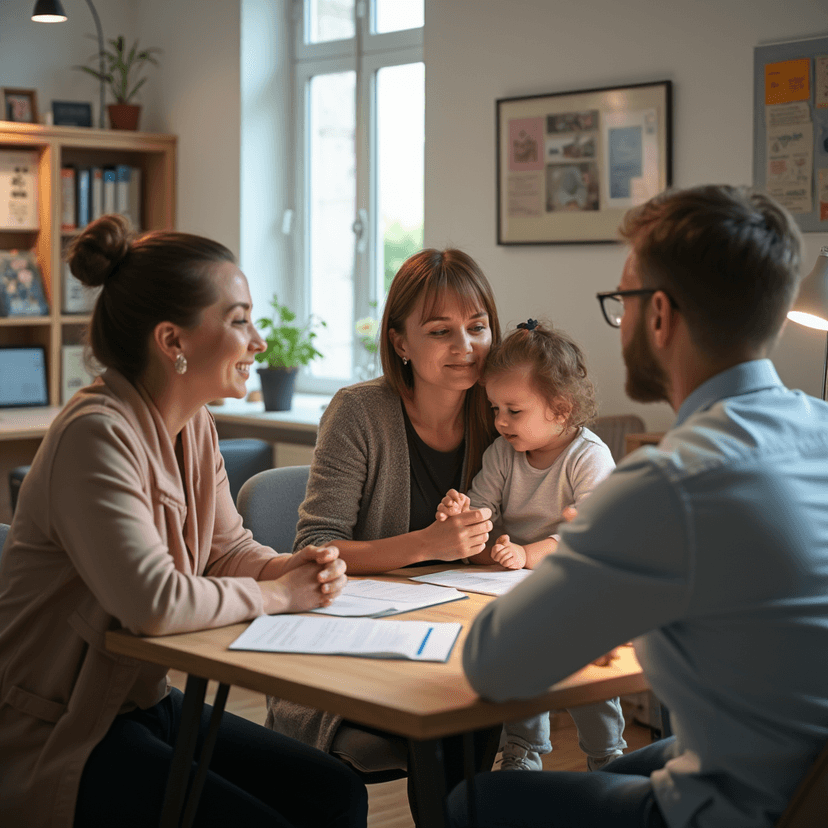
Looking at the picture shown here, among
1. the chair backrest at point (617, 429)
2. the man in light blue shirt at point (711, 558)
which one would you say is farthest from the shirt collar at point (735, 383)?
the chair backrest at point (617, 429)

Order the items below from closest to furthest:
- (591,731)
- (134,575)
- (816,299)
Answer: (134,575)
(591,731)
(816,299)

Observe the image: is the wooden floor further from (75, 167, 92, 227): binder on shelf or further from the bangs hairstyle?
(75, 167, 92, 227): binder on shelf

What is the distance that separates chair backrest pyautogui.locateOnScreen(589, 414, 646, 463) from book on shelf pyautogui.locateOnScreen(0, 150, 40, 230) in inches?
117

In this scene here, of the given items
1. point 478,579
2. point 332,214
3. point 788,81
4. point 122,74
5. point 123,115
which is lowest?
point 478,579

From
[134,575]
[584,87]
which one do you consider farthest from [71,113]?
[134,575]

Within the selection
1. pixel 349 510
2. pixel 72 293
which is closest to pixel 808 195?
pixel 349 510

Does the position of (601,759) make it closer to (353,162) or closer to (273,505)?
(273,505)

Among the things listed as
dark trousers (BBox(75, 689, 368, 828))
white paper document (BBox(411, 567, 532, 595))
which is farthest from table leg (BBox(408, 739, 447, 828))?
white paper document (BBox(411, 567, 532, 595))

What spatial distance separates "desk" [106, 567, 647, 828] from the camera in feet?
3.98

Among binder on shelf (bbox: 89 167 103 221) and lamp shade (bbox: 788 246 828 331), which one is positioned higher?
binder on shelf (bbox: 89 167 103 221)

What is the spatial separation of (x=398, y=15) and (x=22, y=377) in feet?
7.68

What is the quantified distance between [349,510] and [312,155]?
3268 mm

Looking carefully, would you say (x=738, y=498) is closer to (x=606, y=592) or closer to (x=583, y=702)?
(x=606, y=592)

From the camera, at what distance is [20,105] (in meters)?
4.90
